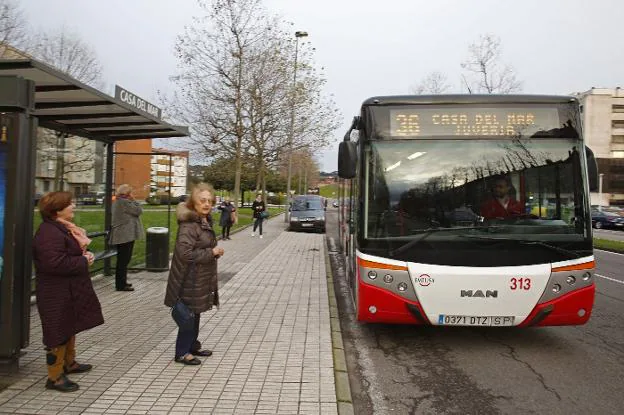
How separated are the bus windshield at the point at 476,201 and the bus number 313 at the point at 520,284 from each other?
0.18 metres

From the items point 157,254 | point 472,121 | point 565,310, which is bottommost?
point 157,254

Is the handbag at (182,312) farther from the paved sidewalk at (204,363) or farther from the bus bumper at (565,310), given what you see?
the bus bumper at (565,310)

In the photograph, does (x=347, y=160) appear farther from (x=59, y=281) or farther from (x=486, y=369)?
(x=59, y=281)

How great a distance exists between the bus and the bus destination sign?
11 mm

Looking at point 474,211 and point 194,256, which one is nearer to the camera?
point 194,256

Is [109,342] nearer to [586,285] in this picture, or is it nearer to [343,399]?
[343,399]

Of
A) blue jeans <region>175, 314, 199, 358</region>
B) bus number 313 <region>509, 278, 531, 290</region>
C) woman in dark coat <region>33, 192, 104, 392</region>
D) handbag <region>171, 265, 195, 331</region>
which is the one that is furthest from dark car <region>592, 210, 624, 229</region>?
woman in dark coat <region>33, 192, 104, 392</region>

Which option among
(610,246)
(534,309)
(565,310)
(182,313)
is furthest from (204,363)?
(610,246)

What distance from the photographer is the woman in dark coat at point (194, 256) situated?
4.52 m

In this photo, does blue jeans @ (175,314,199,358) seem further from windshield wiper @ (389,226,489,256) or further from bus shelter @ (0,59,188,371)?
windshield wiper @ (389,226,489,256)

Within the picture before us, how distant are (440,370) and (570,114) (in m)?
3.09

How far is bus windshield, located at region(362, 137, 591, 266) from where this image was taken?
5402 millimetres

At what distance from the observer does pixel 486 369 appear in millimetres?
5230

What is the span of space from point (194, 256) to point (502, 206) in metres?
3.25
